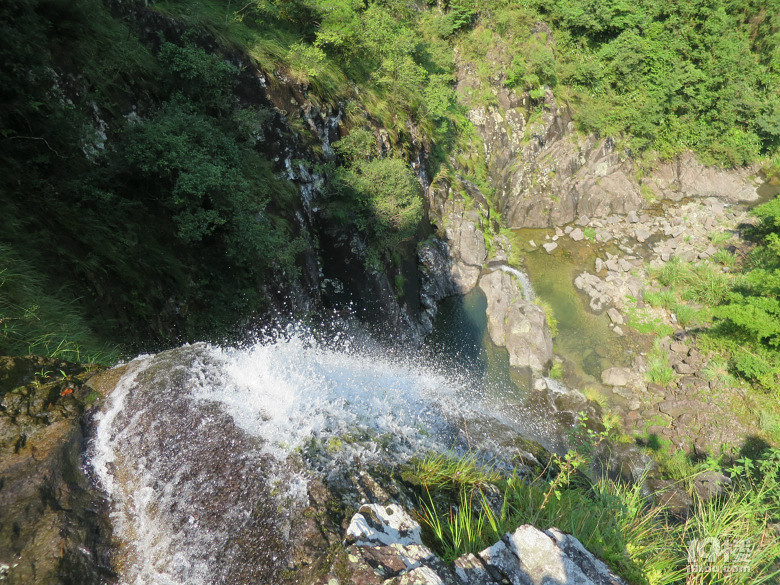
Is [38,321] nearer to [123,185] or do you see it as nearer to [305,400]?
[123,185]

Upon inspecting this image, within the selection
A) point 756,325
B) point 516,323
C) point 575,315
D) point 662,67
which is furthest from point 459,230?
point 662,67

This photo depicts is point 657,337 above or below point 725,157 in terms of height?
below

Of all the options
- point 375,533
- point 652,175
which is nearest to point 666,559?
point 375,533

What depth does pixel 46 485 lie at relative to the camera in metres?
2.60

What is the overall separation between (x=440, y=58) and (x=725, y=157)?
53.5 ft

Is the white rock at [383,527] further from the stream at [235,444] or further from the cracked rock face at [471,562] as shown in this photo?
the stream at [235,444]

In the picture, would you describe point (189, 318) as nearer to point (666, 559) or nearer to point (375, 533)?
point (375, 533)

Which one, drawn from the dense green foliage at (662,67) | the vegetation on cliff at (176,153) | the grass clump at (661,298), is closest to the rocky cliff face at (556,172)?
the dense green foliage at (662,67)

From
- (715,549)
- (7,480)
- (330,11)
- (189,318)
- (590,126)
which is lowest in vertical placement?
(189,318)

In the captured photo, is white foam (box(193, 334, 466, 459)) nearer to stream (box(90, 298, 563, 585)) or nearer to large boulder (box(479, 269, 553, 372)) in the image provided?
stream (box(90, 298, 563, 585))

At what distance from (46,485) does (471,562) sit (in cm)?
301

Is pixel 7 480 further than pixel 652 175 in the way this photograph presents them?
No

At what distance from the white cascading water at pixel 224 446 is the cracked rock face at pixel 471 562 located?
0.65m

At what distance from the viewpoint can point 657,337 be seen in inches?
557
